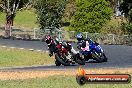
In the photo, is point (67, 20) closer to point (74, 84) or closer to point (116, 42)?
point (116, 42)

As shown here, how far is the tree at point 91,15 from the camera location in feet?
178

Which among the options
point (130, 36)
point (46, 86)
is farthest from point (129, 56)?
point (46, 86)

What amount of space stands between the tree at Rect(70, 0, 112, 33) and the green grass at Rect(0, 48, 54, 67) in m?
19.5

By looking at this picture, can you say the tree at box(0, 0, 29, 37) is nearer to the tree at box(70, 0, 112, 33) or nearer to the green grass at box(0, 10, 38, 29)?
the tree at box(70, 0, 112, 33)

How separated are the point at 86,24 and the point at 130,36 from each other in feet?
27.4

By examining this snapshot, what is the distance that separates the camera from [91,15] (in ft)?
182

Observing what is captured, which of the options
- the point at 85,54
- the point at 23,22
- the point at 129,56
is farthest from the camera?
the point at 23,22

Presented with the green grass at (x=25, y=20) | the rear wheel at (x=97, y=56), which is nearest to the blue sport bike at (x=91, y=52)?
the rear wheel at (x=97, y=56)

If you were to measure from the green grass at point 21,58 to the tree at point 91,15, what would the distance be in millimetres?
19468

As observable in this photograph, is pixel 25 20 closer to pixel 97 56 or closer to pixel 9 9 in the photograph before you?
pixel 9 9

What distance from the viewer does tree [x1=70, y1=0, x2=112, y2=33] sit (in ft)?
178

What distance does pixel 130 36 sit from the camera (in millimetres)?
47562

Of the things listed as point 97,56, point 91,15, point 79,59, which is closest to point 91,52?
point 97,56

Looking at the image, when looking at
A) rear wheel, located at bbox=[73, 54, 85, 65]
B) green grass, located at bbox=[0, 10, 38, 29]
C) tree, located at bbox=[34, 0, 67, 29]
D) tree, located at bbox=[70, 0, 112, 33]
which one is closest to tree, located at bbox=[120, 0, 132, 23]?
tree, located at bbox=[70, 0, 112, 33]
